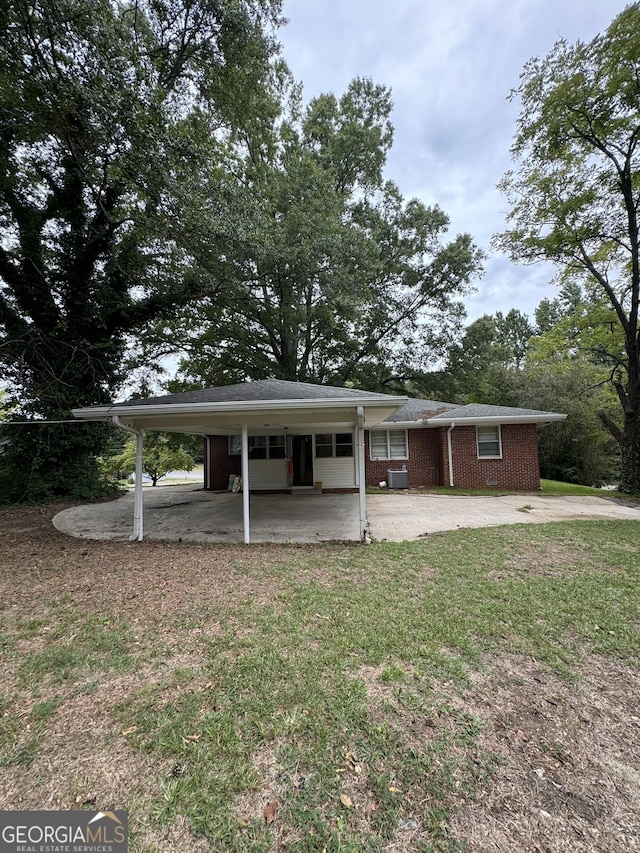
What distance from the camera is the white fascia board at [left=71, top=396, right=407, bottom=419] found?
5.78 meters

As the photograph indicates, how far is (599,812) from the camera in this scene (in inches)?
67.0

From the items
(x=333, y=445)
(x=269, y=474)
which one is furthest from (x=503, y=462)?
(x=269, y=474)

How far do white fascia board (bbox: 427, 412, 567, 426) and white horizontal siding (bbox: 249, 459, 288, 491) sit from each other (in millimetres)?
5742

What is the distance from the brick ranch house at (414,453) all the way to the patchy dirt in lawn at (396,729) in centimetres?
903

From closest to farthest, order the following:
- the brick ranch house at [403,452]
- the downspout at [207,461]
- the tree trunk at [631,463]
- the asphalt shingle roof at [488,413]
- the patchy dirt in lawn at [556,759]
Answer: the patchy dirt in lawn at [556,759] < the asphalt shingle roof at [488,413] < the tree trunk at [631,463] < the brick ranch house at [403,452] < the downspout at [207,461]

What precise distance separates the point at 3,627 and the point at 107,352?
33.2 feet

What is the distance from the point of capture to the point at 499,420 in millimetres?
12438

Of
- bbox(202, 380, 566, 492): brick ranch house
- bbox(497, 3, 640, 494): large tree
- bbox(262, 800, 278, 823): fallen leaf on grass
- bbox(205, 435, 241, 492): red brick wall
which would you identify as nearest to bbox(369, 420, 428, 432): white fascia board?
bbox(202, 380, 566, 492): brick ranch house

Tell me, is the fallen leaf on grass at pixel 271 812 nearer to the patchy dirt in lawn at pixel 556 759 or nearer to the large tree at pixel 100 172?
the patchy dirt in lawn at pixel 556 759

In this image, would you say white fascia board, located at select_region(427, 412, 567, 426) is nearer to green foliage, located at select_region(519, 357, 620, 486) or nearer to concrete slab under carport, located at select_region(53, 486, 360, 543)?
concrete slab under carport, located at select_region(53, 486, 360, 543)

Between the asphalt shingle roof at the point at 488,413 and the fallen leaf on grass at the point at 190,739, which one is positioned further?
the asphalt shingle roof at the point at 488,413

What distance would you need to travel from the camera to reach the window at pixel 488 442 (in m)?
13.0

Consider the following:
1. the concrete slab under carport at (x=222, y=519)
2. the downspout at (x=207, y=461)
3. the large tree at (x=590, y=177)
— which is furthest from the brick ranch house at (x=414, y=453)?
the large tree at (x=590, y=177)

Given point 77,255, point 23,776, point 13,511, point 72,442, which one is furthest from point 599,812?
point 77,255
